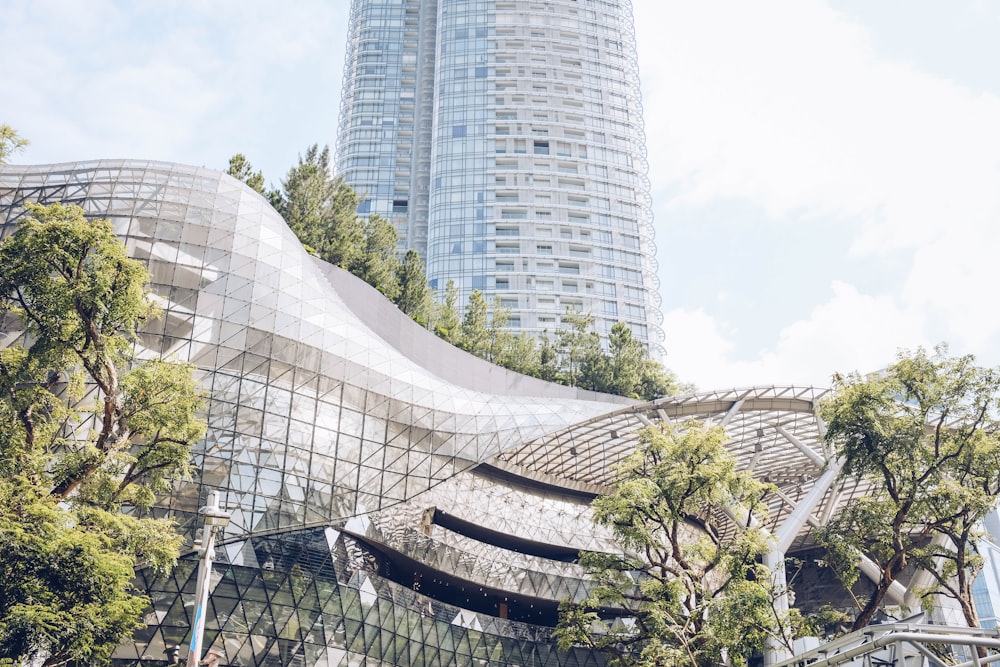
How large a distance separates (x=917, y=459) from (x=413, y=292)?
34.0 m

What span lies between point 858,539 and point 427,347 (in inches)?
997

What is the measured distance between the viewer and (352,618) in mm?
31656

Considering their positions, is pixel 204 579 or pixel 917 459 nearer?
pixel 204 579

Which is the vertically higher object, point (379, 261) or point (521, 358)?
point (379, 261)

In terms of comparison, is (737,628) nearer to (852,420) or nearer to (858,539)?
(858,539)

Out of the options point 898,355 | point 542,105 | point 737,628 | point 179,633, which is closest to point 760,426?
point 898,355

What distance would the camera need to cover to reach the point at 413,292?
52.6m

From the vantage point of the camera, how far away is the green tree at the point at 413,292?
5238 cm

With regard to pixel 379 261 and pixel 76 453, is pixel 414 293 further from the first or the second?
pixel 76 453

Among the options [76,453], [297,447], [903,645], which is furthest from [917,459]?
[76,453]

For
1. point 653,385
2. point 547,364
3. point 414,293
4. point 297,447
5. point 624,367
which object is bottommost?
point 297,447

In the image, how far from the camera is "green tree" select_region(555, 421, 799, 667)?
22984 millimetres

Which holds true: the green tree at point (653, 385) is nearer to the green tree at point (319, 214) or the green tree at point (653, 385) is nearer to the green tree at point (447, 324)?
the green tree at point (447, 324)

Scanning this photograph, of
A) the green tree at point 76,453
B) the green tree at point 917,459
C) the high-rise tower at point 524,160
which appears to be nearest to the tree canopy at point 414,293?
the green tree at point 76,453
